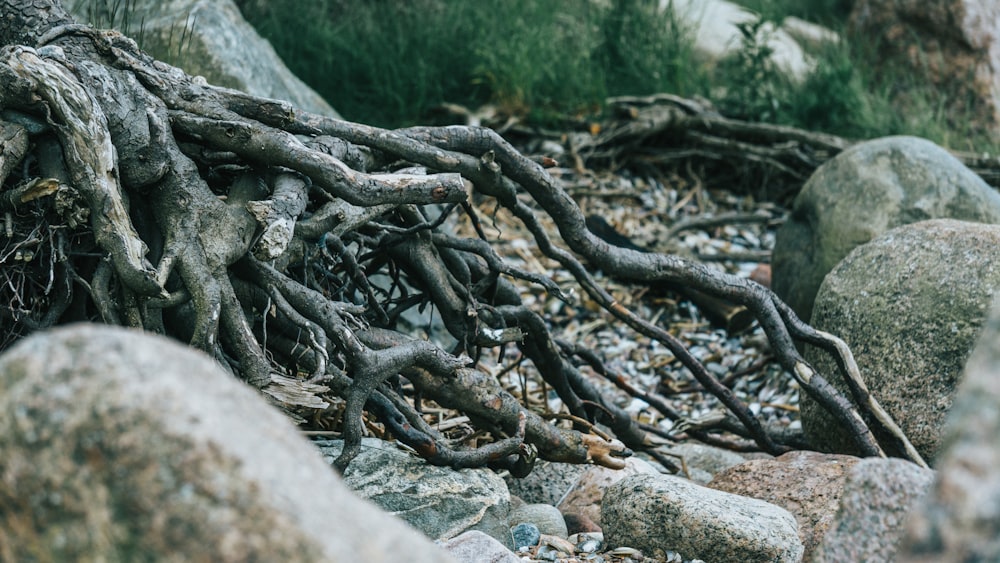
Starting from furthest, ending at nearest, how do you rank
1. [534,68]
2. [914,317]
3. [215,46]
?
[534,68]
[215,46]
[914,317]

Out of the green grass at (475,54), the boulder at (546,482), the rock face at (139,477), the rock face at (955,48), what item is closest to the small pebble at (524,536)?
the boulder at (546,482)

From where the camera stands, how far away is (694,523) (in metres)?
3.18

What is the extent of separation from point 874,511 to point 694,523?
1.29 m

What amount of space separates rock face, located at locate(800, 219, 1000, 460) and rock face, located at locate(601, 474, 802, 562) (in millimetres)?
1224

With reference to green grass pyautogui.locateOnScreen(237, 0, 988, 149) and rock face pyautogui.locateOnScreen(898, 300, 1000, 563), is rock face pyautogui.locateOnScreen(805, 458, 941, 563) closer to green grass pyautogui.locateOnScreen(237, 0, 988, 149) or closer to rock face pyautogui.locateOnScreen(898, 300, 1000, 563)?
rock face pyautogui.locateOnScreen(898, 300, 1000, 563)

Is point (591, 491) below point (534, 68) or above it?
below

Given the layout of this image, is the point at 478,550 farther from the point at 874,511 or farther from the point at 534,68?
the point at 534,68

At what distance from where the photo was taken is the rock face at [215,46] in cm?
543

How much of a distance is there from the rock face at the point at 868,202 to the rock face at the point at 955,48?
344 centimetres

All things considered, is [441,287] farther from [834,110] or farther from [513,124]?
[834,110]

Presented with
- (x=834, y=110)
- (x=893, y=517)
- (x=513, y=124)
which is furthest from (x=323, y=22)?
(x=893, y=517)

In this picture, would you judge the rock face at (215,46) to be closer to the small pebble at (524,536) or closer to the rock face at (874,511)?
the small pebble at (524,536)

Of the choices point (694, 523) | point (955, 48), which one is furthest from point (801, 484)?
point (955, 48)

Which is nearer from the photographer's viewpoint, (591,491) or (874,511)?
(874,511)
